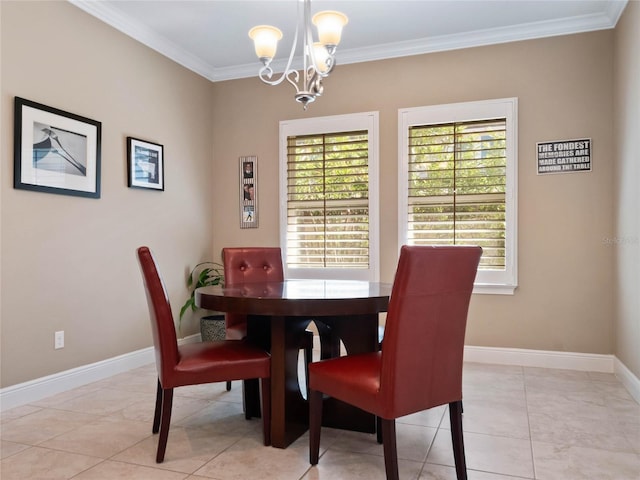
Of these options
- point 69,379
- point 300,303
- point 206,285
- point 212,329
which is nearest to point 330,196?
point 206,285

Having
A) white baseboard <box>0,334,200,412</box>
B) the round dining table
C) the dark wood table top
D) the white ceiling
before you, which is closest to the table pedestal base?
the round dining table

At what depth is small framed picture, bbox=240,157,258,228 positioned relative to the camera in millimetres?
4594

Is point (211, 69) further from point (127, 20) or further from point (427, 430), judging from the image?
point (427, 430)

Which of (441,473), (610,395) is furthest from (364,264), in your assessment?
(441,473)

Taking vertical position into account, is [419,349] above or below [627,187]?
below

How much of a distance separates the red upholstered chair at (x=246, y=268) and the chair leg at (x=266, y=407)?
36.2 inches

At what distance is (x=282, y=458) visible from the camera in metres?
2.09

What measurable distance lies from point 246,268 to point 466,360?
202cm

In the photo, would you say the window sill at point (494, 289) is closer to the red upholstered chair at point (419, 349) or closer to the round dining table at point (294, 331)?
the round dining table at point (294, 331)

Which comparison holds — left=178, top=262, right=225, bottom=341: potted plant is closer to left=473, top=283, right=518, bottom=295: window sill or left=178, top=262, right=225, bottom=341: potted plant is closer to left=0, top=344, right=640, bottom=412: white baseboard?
left=0, top=344, right=640, bottom=412: white baseboard

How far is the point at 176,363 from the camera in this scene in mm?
2094

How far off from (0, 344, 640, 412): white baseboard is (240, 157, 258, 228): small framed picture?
129cm

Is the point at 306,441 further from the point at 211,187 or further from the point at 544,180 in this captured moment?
the point at 211,187

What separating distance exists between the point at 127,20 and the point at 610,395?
4.37 metres
